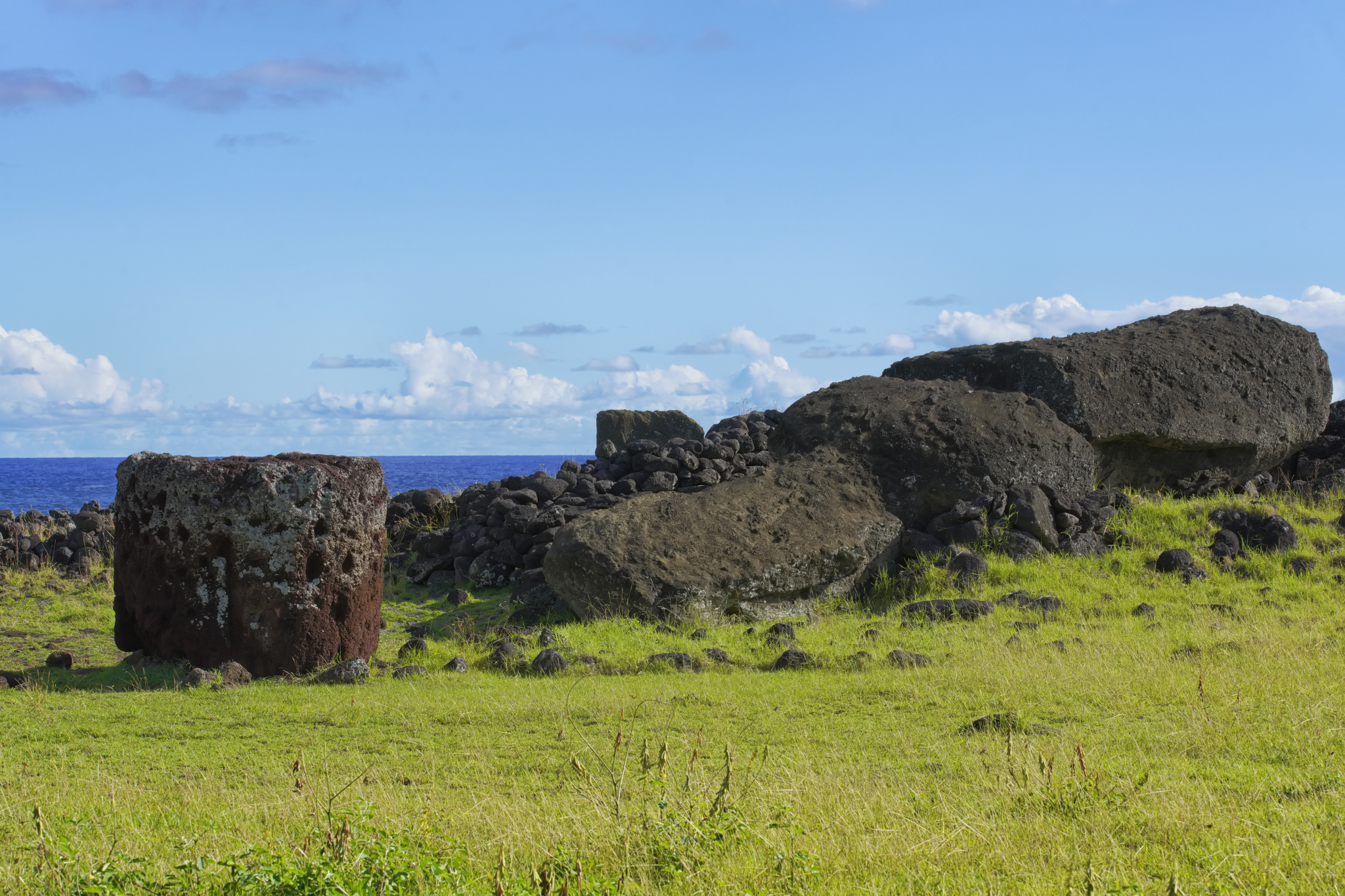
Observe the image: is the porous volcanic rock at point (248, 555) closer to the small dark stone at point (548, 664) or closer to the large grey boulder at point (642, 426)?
the small dark stone at point (548, 664)

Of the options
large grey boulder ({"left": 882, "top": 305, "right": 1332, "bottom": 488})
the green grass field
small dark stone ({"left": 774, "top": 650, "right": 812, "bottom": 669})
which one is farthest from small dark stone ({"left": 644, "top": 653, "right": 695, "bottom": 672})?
large grey boulder ({"left": 882, "top": 305, "right": 1332, "bottom": 488})

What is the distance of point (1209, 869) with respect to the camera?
506 cm

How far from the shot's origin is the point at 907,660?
34.7 feet

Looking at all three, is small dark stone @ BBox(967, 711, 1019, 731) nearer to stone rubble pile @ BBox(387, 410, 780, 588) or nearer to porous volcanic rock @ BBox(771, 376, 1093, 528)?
stone rubble pile @ BBox(387, 410, 780, 588)

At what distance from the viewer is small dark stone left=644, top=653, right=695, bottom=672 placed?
11125 millimetres

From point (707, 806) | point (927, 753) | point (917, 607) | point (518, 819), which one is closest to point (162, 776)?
point (518, 819)

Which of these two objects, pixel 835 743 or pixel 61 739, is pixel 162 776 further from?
pixel 835 743

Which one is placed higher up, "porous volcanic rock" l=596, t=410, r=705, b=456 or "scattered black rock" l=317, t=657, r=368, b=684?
"porous volcanic rock" l=596, t=410, r=705, b=456

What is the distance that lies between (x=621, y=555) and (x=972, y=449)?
5.57m

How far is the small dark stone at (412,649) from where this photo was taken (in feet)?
39.9

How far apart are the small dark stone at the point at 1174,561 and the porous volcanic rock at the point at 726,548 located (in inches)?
132

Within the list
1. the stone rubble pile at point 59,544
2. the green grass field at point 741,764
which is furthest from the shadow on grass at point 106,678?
the stone rubble pile at point 59,544

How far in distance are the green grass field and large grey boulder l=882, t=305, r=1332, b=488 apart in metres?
4.09

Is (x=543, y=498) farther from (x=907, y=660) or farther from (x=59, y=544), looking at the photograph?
(x=907, y=660)
